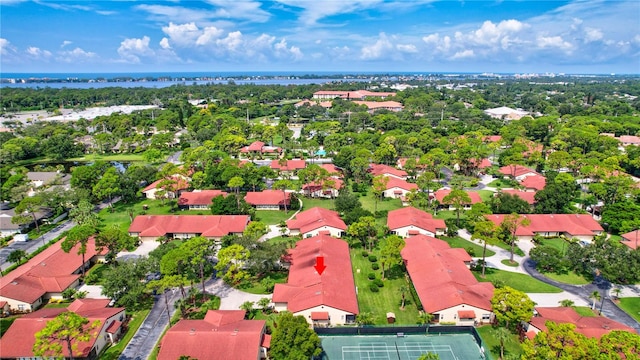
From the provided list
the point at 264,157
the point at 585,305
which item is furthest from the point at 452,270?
the point at 264,157

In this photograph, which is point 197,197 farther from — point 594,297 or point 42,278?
point 594,297

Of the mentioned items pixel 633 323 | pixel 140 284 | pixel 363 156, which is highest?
pixel 363 156

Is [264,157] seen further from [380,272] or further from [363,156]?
[380,272]

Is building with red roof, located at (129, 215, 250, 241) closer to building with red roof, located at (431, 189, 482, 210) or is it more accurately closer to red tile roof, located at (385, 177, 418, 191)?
red tile roof, located at (385, 177, 418, 191)

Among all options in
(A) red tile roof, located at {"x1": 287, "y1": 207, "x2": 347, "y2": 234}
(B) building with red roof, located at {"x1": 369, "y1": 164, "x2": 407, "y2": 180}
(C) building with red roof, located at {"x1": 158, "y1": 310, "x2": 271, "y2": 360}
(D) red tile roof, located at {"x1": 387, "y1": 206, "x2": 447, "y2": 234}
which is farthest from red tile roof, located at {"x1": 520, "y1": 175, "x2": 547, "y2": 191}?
(C) building with red roof, located at {"x1": 158, "y1": 310, "x2": 271, "y2": 360}

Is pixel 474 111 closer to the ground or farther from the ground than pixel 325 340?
farther from the ground

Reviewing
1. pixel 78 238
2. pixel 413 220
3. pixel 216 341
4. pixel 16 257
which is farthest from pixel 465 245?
pixel 16 257

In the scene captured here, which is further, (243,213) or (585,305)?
(243,213)
